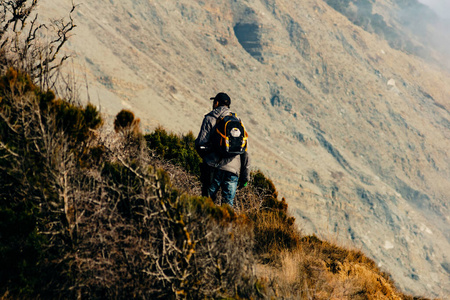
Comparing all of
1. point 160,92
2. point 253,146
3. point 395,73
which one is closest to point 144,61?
point 160,92

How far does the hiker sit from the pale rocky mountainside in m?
39.9

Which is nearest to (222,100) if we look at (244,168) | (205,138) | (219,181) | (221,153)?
(205,138)

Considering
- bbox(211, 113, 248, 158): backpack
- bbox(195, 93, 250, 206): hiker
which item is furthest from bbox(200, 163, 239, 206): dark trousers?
bbox(211, 113, 248, 158): backpack

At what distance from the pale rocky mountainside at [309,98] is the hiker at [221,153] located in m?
39.9

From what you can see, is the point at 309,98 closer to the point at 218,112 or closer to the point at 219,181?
the point at 218,112

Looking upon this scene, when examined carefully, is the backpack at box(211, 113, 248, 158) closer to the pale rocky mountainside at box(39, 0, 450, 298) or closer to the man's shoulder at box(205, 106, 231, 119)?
the man's shoulder at box(205, 106, 231, 119)

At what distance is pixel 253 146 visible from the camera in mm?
60375

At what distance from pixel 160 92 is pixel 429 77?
98281 mm

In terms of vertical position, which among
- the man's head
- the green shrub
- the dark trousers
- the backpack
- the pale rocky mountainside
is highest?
the man's head

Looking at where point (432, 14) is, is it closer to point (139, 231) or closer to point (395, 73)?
point (395, 73)

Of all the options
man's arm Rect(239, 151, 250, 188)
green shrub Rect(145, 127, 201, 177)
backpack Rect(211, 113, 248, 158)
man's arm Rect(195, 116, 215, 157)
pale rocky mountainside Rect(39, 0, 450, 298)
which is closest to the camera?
backpack Rect(211, 113, 248, 158)

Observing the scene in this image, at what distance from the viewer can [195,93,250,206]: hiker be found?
4535 millimetres

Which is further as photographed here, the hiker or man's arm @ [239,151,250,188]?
man's arm @ [239,151,250,188]

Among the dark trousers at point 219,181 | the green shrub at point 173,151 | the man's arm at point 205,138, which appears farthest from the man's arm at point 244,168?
the green shrub at point 173,151
